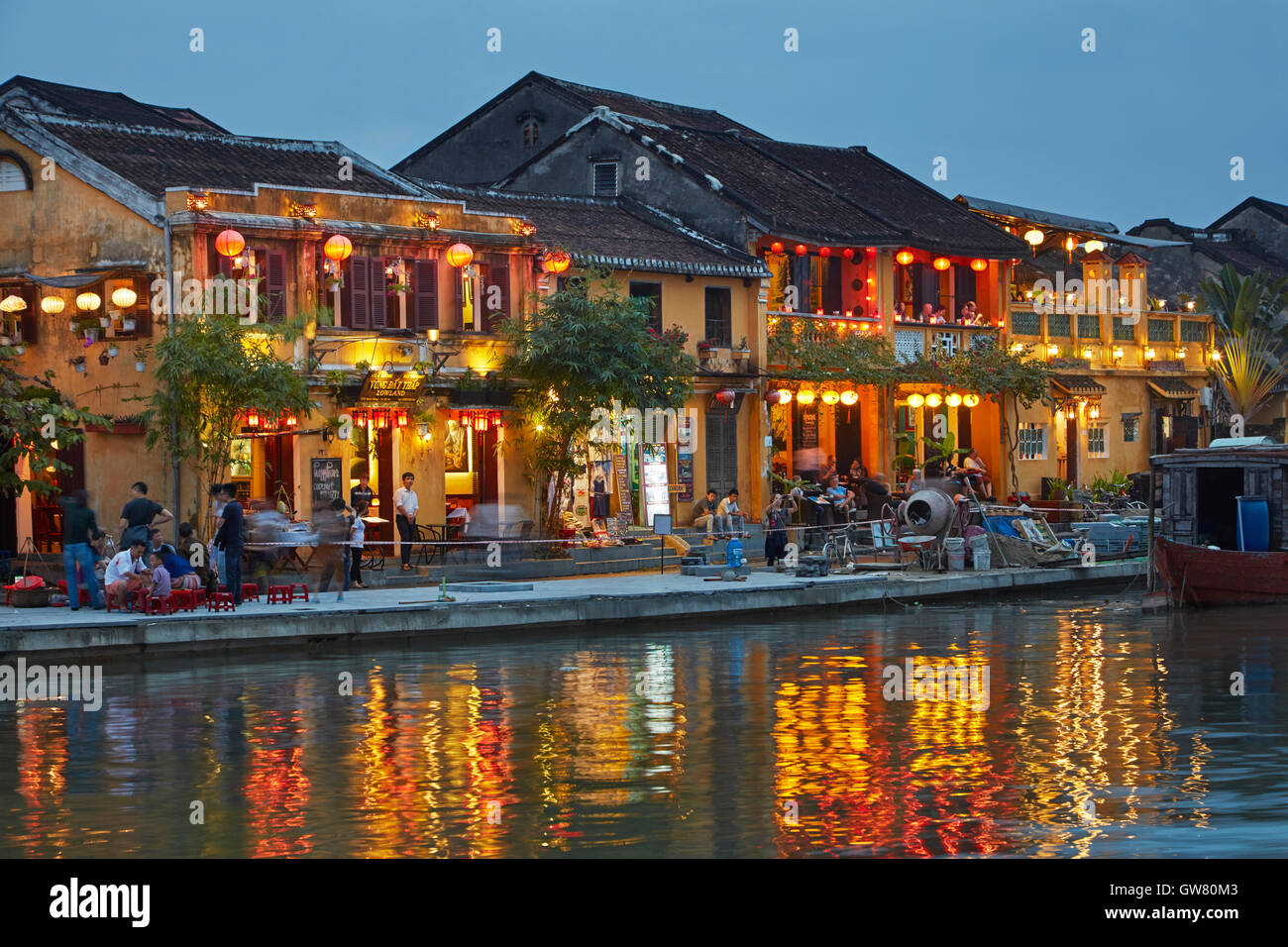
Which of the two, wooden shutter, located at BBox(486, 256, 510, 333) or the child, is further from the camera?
wooden shutter, located at BBox(486, 256, 510, 333)

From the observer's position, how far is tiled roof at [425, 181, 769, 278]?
1357 inches

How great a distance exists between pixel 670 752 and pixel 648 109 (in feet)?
100

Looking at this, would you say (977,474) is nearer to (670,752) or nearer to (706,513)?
(706,513)

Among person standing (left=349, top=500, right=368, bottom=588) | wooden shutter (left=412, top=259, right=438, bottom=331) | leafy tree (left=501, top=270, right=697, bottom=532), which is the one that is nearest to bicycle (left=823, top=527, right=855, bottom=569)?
leafy tree (left=501, top=270, right=697, bottom=532)

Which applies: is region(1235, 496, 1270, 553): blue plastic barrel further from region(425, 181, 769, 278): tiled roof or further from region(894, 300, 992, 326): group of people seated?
region(894, 300, 992, 326): group of people seated

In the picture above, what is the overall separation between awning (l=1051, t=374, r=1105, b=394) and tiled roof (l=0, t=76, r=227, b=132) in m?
20.0

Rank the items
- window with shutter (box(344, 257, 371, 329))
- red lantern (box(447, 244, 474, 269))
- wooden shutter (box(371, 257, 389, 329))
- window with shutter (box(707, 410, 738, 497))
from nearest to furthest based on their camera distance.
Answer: window with shutter (box(344, 257, 371, 329)) → wooden shutter (box(371, 257, 389, 329)) → red lantern (box(447, 244, 474, 269)) → window with shutter (box(707, 410, 738, 497))

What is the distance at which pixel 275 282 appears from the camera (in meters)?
29.1

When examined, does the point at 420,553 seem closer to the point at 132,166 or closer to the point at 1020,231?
the point at 132,166

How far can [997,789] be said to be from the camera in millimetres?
14312

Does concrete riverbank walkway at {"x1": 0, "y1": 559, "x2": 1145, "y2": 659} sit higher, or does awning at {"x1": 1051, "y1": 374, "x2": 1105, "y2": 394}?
awning at {"x1": 1051, "y1": 374, "x2": 1105, "y2": 394}

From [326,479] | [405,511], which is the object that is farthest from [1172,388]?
[326,479]
